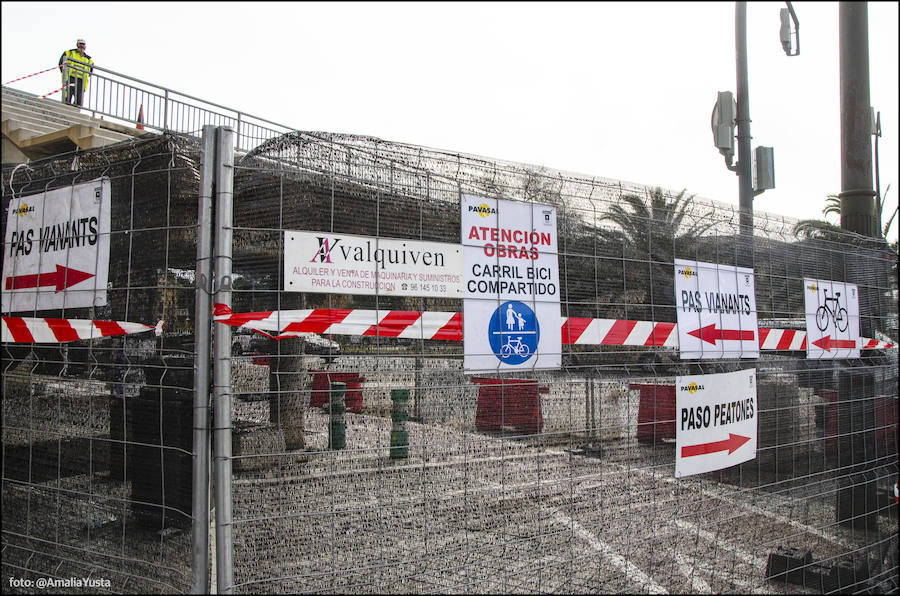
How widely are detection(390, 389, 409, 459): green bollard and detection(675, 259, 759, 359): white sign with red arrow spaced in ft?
7.52

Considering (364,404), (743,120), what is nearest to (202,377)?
(364,404)

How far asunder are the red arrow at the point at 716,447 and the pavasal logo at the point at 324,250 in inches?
118

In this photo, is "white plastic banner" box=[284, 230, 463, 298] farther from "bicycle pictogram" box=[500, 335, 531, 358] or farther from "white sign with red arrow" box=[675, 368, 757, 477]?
"white sign with red arrow" box=[675, 368, 757, 477]

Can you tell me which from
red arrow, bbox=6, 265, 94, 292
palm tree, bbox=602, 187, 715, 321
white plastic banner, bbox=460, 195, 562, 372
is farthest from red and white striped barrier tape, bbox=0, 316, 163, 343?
palm tree, bbox=602, 187, 715, 321

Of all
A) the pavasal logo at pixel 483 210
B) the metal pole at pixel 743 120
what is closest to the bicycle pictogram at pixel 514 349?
the pavasal logo at pixel 483 210

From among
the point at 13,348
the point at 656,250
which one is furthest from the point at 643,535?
the point at 13,348

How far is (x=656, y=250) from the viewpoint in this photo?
193 inches

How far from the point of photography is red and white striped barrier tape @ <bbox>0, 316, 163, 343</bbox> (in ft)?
12.7

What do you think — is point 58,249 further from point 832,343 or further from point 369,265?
point 832,343

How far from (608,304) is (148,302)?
3077mm

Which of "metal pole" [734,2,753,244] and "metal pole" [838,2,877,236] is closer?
"metal pole" [838,2,877,236]

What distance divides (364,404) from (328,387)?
1.01 feet

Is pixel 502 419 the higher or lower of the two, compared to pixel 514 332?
lower

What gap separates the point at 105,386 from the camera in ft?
13.3
